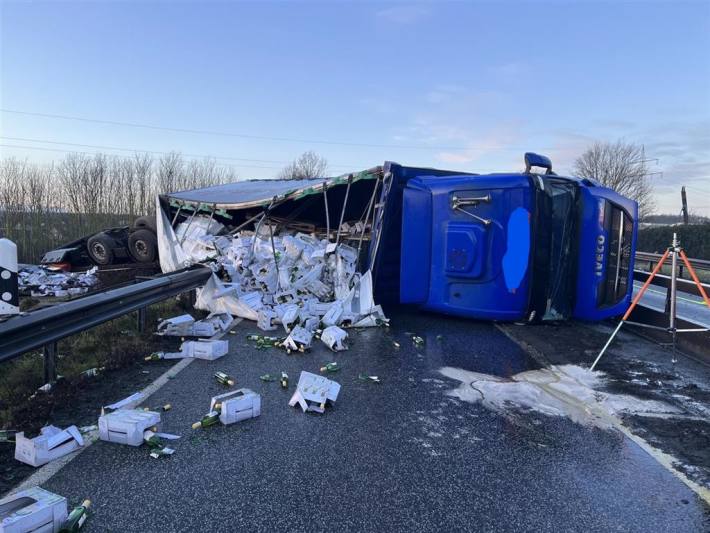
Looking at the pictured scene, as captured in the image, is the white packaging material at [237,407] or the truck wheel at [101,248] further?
the truck wheel at [101,248]

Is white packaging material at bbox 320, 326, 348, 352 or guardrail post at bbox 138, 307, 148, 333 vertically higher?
guardrail post at bbox 138, 307, 148, 333

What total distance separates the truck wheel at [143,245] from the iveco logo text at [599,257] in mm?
9868

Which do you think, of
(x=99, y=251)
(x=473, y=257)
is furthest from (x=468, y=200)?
(x=99, y=251)

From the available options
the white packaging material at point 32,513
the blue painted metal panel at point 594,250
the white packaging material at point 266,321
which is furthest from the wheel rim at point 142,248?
the white packaging material at point 32,513

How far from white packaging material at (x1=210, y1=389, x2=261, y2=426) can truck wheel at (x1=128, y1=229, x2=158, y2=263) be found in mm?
9064

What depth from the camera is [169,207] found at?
Result: 34.8ft

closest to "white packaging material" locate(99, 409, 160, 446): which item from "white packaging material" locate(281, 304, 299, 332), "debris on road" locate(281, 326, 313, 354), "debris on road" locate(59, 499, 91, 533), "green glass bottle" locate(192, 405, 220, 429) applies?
"green glass bottle" locate(192, 405, 220, 429)

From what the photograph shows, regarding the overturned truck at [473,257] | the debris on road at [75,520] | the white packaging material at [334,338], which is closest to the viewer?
the debris on road at [75,520]

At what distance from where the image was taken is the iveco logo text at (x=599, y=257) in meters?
6.53

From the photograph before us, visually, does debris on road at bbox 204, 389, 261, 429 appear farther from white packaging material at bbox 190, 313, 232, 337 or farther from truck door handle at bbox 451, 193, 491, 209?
truck door handle at bbox 451, 193, 491, 209

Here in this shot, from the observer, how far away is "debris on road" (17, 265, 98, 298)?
1060cm

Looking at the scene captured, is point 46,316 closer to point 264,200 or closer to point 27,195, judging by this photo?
point 264,200

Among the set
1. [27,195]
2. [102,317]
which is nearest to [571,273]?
[102,317]

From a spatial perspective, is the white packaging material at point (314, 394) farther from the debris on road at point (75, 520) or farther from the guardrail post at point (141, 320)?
the guardrail post at point (141, 320)
